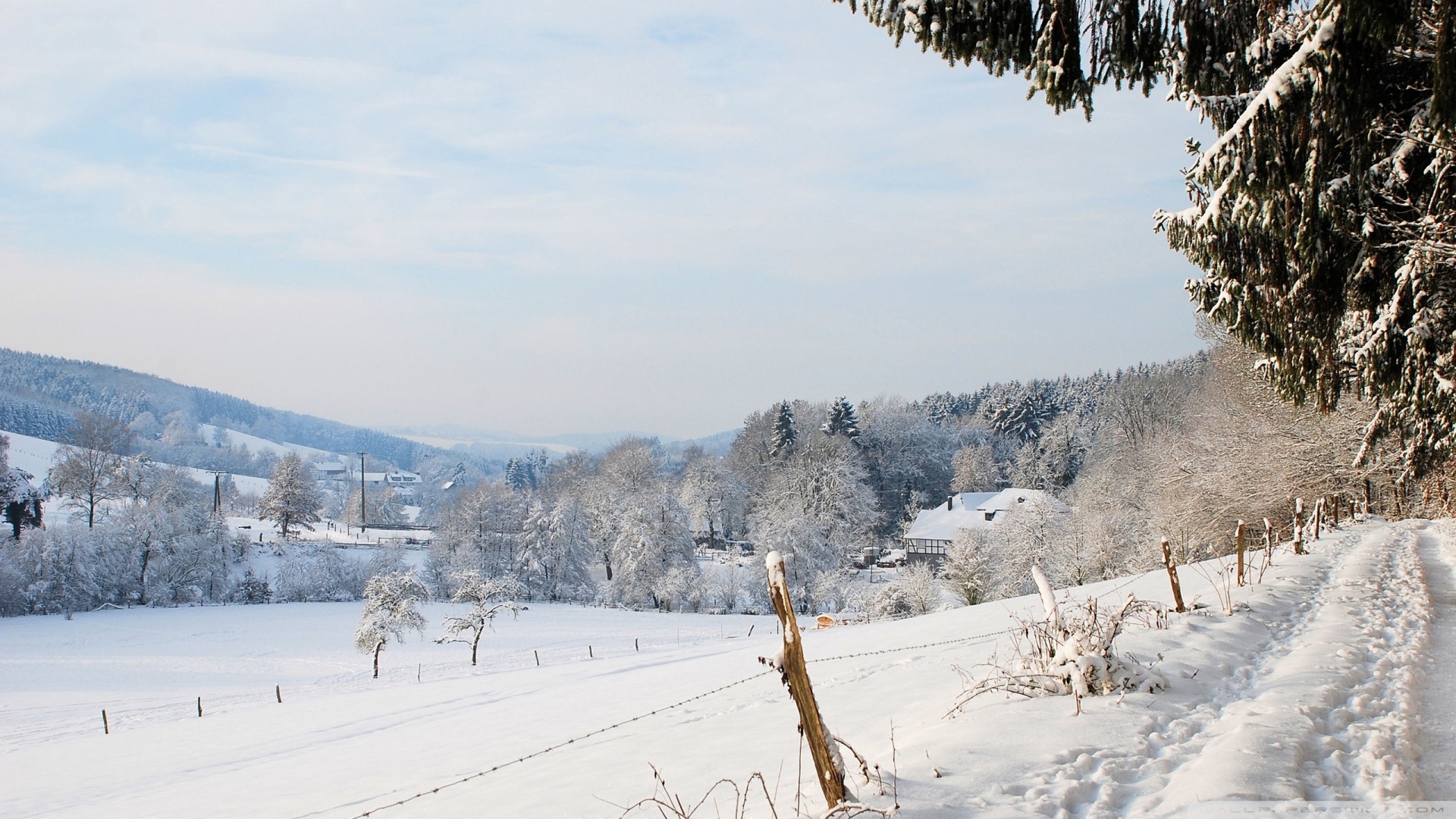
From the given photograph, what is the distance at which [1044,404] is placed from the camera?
91.8 meters

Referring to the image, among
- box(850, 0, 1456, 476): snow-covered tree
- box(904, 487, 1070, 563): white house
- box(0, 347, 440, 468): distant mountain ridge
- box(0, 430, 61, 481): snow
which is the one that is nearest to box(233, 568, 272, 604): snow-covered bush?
box(904, 487, 1070, 563): white house

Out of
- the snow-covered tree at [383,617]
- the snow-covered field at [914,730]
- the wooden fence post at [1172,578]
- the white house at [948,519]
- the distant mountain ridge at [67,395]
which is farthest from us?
the distant mountain ridge at [67,395]

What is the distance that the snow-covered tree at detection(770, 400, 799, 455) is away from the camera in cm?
7400

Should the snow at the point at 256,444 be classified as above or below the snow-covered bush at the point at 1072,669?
above

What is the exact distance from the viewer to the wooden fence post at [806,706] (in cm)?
391

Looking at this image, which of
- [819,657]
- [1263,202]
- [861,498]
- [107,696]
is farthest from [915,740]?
[861,498]

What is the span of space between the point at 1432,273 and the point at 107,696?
3589 cm

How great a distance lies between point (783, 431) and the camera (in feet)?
245

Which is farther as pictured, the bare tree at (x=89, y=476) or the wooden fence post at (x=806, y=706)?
the bare tree at (x=89, y=476)

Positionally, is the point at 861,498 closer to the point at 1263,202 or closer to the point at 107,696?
the point at 107,696

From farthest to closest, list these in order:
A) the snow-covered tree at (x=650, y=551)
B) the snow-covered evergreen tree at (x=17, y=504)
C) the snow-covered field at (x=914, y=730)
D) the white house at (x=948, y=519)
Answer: the white house at (x=948, y=519) < the snow-covered tree at (x=650, y=551) < the snow-covered evergreen tree at (x=17, y=504) < the snow-covered field at (x=914, y=730)

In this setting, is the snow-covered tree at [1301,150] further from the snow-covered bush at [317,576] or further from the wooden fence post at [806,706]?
the snow-covered bush at [317,576]

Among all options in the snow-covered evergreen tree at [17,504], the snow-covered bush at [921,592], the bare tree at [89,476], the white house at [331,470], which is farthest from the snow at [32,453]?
the snow-covered bush at [921,592]

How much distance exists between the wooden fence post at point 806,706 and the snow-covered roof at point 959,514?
58847 millimetres
